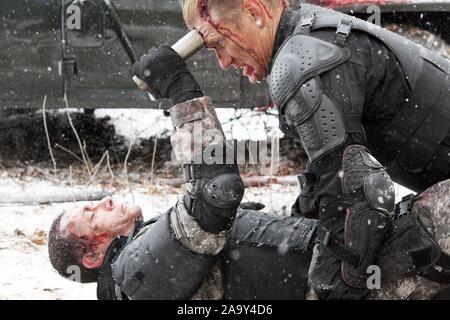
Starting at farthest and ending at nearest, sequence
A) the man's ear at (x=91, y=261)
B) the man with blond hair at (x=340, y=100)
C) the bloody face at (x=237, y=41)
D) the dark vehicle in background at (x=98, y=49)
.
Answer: the dark vehicle in background at (x=98, y=49), the man's ear at (x=91, y=261), the bloody face at (x=237, y=41), the man with blond hair at (x=340, y=100)

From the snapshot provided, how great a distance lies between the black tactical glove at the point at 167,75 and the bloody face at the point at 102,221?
740 millimetres

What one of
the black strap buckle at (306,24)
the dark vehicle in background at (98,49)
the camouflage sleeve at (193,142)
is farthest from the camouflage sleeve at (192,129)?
the dark vehicle in background at (98,49)

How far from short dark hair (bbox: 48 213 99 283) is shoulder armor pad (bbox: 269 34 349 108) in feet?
4.17

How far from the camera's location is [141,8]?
619 cm

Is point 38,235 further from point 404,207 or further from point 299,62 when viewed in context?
point 299,62

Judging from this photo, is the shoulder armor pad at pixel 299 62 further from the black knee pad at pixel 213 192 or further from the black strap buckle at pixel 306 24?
the black knee pad at pixel 213 192

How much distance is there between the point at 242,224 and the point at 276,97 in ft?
2.48

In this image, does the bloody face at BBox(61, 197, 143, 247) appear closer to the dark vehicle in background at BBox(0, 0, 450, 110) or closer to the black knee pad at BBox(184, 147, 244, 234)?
the black knee pad at BBox(184, 147, 244, 234)

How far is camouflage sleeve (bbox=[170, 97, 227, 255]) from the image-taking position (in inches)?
125

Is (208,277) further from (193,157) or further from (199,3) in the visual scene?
(199,3)

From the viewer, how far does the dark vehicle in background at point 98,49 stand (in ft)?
20.2

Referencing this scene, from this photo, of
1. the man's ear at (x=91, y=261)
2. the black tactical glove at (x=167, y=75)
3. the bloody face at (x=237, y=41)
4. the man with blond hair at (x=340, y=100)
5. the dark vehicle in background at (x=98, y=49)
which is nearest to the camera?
the man with blond hair at (x=340, y=100)

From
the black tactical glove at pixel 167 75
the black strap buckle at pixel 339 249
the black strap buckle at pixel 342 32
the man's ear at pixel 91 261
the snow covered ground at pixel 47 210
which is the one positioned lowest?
the snow covered ground at pixel 47 210

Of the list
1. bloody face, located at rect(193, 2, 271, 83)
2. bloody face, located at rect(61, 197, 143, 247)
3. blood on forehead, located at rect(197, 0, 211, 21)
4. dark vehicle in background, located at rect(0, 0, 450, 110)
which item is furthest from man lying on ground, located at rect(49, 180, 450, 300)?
dark vehicle in background, located at rect(0, 0, 450, 110)
